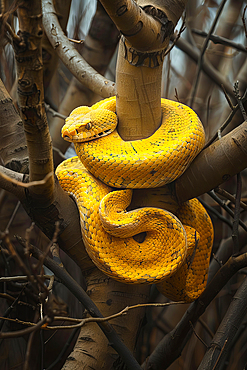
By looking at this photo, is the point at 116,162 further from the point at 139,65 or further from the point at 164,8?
the point at 164,8

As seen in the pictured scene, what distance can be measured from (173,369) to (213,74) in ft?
9.45

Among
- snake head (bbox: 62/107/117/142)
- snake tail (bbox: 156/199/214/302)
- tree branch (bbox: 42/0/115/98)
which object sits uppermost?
tree branch (bbox: 42/0/115/98)

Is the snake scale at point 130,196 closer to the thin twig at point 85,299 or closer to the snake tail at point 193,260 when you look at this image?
the snake tail at point 193,260

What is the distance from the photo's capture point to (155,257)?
1.59m

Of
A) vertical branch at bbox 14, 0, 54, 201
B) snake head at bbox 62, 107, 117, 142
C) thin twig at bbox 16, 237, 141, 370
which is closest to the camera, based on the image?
vertical branch at bbox 14, 0, 54, 201

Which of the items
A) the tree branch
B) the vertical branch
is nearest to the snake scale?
the vertical branch

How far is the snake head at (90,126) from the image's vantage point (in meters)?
1.67

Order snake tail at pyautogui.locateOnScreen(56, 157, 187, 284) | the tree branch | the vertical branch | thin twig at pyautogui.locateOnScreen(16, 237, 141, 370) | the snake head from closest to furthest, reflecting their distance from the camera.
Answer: the vertical branch
thin twig at pyautogui.locateOnScreen(16, 237, 141, 370)
snake tail at pyautogui.locateOnScreen(56, 157, 187, 284)
the snake head
the tree branch

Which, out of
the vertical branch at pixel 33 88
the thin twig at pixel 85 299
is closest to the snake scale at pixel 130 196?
the thin twig at pixel 85 299

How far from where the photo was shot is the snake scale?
153cm

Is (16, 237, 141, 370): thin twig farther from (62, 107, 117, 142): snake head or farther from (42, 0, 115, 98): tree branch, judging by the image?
(42, 0, 115, 98): tree branch

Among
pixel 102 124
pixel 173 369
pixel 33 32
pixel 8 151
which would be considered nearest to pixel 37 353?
pixel 173 369

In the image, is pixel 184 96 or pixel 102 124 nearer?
pixel 102 124

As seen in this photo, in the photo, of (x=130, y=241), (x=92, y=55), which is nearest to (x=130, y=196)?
(x=130, y=241)
